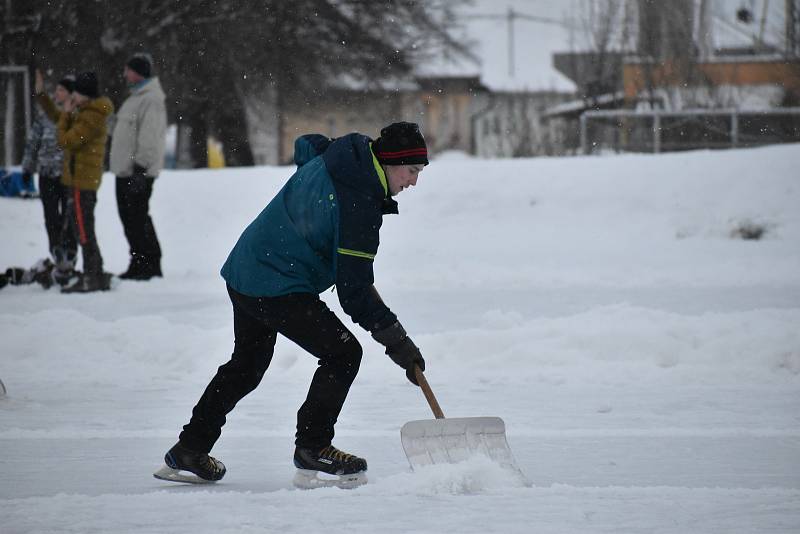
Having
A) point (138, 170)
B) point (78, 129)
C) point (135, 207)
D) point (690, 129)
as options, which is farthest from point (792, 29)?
point (78, 129)

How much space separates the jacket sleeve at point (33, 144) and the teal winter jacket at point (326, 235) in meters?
5.88

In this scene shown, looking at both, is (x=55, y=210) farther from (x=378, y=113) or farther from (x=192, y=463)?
(x=378, y=113)

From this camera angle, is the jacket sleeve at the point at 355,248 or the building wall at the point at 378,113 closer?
the jacket sleeve at the point at 355,248

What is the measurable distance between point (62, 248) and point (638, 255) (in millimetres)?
5337

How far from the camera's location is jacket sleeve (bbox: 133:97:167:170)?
30.8ft

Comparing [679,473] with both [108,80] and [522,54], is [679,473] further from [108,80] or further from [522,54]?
[522,54]

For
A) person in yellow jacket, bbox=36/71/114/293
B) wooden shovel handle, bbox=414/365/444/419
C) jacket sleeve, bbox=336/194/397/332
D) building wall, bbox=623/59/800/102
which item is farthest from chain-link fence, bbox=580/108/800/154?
jacket sleeve, bbox=336/194/397/332

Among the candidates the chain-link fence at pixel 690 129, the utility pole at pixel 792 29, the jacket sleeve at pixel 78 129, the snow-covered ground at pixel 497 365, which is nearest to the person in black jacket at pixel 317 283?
the snow-covered ground at pixel 497 365

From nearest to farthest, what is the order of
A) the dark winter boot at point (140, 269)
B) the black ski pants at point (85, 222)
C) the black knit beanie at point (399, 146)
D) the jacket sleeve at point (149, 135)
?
the black knit beanie at point (399, 146), the black ski pants at point (85, 222), the jacket sleeve at point (149, 135), the dark winter boot at point (140, 269)

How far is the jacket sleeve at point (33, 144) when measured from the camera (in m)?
9.48

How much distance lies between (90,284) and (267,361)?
524 centimetres

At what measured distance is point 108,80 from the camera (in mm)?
19578

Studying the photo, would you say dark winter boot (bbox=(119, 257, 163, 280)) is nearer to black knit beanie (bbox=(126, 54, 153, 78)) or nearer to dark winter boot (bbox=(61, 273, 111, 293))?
dark winter boot (bbox=(61, 273, 111, 293))

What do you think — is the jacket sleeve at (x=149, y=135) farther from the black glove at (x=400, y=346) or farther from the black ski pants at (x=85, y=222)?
the black glove at (x=400, y=346)
